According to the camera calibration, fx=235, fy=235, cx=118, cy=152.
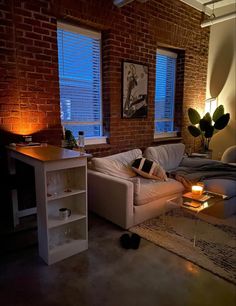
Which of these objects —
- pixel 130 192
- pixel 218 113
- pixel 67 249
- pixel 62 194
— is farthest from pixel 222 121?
pixel 67 249

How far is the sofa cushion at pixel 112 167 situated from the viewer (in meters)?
2.91

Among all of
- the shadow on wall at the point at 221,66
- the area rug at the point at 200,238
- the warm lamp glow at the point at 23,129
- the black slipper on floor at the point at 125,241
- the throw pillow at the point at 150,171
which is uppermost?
the shadow on wall at the point at 221,66

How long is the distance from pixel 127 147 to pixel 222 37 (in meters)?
3.37

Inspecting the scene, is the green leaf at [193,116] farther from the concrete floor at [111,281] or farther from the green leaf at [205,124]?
the concrete floor at [111,281]

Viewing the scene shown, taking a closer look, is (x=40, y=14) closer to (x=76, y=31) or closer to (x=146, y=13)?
(x=76, y=31)

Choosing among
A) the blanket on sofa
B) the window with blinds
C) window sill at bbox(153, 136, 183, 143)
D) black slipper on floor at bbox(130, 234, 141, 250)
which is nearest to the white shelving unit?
black slipper on floor at bbox(130, 234, 141, 250)

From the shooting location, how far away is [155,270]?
1.90 metres

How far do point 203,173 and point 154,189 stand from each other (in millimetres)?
945

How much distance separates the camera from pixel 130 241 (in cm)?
224

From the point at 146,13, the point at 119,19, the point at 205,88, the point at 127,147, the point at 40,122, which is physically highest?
the point at 146,13

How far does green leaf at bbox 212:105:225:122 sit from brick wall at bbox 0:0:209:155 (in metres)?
0.44

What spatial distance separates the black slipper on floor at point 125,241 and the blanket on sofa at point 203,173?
1226 millimetres

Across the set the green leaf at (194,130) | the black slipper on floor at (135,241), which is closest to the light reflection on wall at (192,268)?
the black slipper on floor at (135,241)

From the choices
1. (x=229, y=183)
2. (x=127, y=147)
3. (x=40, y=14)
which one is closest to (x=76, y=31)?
(x=40, y=14)
